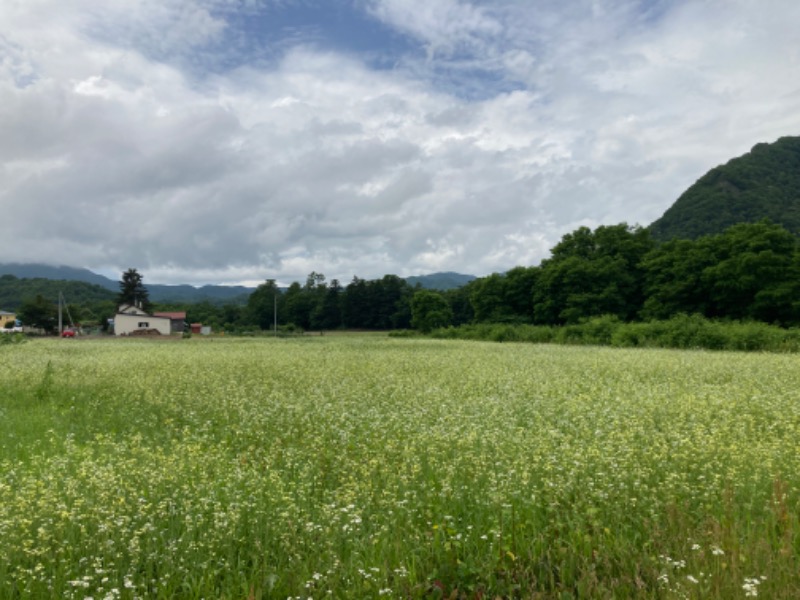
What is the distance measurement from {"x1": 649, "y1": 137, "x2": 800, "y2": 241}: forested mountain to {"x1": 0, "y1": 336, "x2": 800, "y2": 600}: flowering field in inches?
3324

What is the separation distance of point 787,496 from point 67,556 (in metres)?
6.82

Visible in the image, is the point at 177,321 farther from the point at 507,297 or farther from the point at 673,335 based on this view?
the point at 673,335

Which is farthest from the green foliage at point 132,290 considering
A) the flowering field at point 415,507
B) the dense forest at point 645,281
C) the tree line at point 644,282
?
the flowering field at point 415,507

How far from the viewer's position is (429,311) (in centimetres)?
9012

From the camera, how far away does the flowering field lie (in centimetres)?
413

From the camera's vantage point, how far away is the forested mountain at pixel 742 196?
8425cm

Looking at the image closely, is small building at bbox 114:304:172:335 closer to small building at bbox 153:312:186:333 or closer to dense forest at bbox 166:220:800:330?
small building at bbox 153:312:186:333

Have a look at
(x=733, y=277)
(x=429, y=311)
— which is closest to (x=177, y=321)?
(x=429, y=311)

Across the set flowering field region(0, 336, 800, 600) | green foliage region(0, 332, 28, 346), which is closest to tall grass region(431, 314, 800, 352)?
flowering field region(0, 336, 800, 600)

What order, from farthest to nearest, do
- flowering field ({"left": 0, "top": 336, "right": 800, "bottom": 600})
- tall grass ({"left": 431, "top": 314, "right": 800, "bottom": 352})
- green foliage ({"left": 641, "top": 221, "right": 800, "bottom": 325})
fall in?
green foliage ({"left": 641, "top": 221, "right": 800, "bottom": 325}) → tall grass ({"left": 431, "top": 314, "right": 800, "bottom": 352}) → flowering field ({"left": 0, "top": 336, "right": 800, "bottom": 600})

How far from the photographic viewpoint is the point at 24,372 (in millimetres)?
17875

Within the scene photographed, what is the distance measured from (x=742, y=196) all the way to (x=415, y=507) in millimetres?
103217

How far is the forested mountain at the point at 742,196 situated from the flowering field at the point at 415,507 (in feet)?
277

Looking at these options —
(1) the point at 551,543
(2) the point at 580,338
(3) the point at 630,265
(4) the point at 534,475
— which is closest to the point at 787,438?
(4) the point at 534,475
